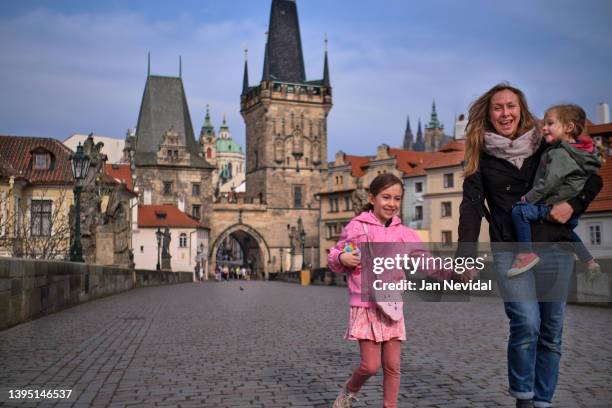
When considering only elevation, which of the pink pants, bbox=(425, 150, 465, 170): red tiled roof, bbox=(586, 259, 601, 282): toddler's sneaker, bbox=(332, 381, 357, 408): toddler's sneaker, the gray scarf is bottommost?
bbox=(332, 381, 357, 408): toddler's sneaker

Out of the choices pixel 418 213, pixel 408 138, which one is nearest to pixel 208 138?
pixel 408 138

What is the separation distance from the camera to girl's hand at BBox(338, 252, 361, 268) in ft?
13.0

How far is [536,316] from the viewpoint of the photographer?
3.80m

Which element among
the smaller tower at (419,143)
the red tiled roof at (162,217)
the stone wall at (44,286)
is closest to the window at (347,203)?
the red tiled roof at (162,217)

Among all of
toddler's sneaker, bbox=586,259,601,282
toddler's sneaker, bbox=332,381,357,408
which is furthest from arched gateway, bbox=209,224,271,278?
toddler's sneaker, bbox=586,259,601,282

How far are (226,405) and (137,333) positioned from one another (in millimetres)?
5208

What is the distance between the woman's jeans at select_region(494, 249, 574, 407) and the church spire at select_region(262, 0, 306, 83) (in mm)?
75607

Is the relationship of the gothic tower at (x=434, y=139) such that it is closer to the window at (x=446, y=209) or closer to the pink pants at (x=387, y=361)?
the window at (x=446, y=209)

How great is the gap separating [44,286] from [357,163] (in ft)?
173

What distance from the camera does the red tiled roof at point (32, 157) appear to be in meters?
41.6

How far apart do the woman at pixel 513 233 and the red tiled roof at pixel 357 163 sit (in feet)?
191

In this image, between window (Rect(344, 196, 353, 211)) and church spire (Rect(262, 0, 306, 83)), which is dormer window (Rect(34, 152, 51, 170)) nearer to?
window (Rect(344, 196, 353, 211))

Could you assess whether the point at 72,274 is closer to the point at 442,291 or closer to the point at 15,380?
the point at 15,380

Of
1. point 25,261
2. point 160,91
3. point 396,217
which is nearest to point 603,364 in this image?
point 396,217
